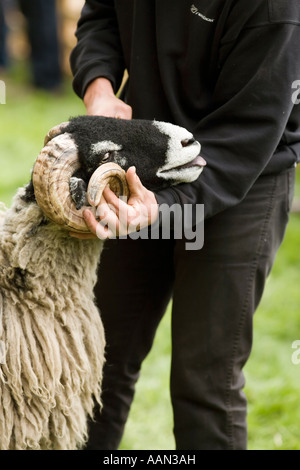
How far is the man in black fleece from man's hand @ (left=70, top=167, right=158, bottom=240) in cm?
1

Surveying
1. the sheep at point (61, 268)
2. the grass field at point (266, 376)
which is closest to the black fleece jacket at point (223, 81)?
the sheep at point (61, 268)

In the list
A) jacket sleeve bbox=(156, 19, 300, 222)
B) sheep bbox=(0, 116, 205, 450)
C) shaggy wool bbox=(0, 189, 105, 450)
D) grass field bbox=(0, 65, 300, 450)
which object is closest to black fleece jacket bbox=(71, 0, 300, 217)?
jacket sleeve bbox=(156, 19, 300, 222)

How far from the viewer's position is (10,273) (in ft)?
6.60

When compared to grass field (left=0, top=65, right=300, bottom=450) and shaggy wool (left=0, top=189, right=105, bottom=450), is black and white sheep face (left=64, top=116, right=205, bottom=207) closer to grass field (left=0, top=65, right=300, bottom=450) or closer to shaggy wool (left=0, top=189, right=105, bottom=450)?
shaggy wool (left=0, top=189, right=105, bottom=450)

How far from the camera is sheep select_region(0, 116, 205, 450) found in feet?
6.00

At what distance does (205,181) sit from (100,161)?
0.31 meters

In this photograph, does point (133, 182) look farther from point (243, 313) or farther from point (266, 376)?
point (266, 376)

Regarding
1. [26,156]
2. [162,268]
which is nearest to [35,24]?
[26,156]

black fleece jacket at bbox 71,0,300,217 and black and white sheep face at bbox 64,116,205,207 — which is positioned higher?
black fleece jacket at bbox 71,0,300,217

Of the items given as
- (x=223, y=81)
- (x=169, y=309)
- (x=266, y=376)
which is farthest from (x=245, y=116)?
(x=169, y=309)

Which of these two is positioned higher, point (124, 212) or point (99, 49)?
point (99, 49)

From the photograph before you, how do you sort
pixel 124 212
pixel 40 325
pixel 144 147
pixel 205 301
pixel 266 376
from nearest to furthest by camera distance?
pixel 124 212 < pixel 144 147 < pixel 40 325 < pixel 205 301 < pixel 266 376

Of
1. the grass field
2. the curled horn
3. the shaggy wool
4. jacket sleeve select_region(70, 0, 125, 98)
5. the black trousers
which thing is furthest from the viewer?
the grass field

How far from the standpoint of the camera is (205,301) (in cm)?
221
